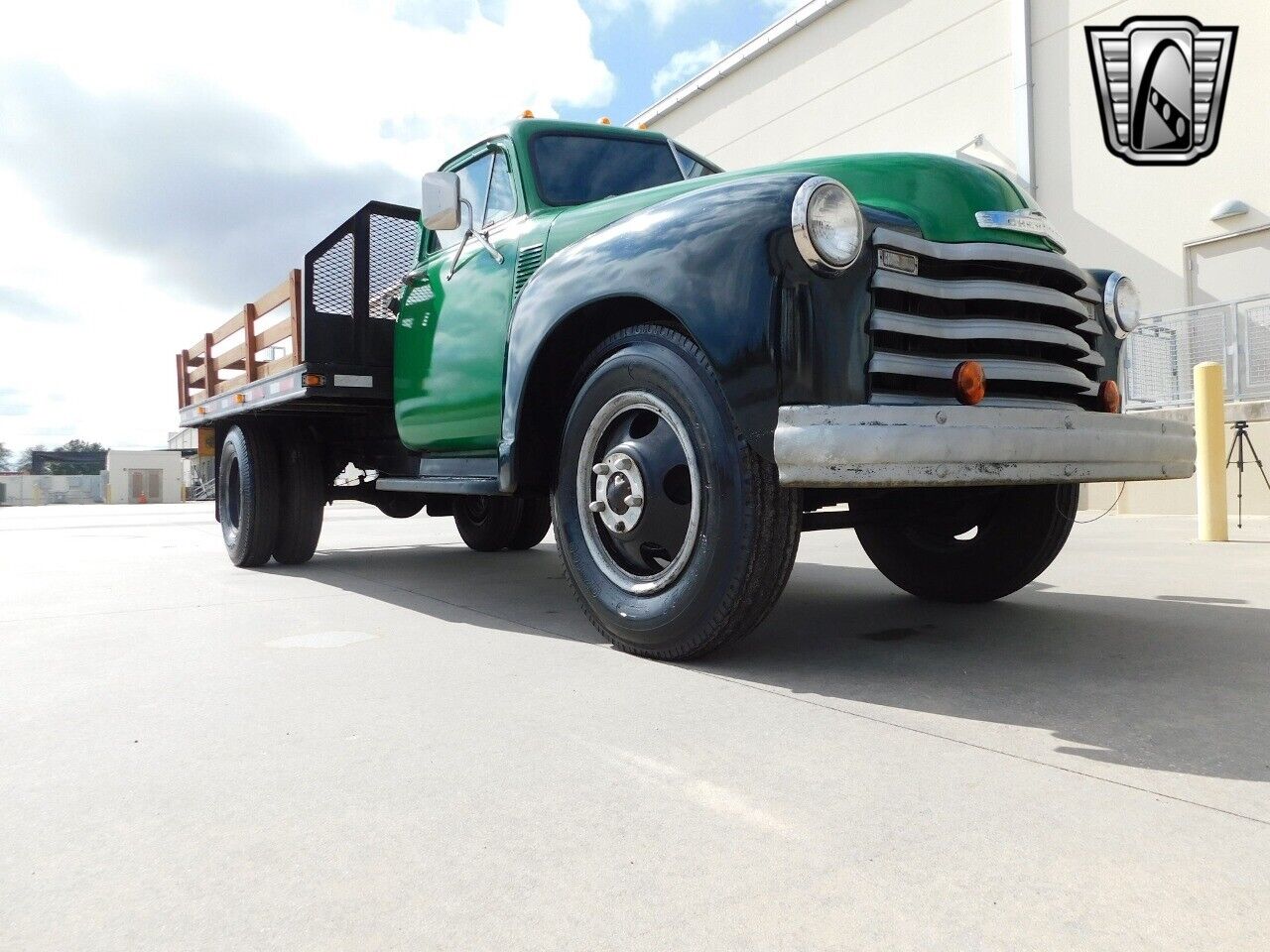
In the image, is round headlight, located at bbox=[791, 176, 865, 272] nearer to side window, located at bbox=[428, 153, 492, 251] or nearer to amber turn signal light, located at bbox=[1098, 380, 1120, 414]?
amber turn signal light, located at bbox=[1098, 380, 1120, 414]

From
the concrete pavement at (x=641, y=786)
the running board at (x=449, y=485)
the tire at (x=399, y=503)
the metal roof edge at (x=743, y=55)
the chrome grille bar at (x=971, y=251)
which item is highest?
the metal roof edge at (x=743, y=55)

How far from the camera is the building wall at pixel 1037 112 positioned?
1143 centimetres

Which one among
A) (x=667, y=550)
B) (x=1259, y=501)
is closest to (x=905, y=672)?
(x=667, y=550)

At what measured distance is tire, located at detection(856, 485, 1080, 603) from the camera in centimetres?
369

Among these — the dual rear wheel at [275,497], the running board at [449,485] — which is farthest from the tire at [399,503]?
the running board at [449,485]

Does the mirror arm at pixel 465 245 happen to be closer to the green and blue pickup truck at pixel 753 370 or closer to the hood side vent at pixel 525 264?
the green and blue pickup truck at pixel 753 370

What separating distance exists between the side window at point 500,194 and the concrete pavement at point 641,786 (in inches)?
76.6

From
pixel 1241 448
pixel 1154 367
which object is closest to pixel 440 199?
pixel 1241 448

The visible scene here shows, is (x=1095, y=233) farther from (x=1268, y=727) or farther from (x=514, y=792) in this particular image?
(x=514, y=792)

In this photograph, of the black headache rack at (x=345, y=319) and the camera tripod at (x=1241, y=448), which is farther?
the camera tripod at (x=1241, y=448)

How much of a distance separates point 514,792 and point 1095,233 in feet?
44.5

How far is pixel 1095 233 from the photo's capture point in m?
12.9

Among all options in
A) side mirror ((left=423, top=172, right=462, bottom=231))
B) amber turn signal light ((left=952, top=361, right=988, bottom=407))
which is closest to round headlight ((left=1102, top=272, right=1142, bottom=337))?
amber turn signal light ((left=952, top=361, right=988, bottom=407))

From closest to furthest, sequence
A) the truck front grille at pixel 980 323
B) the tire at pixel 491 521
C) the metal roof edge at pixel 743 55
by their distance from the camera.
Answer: the truck front grille at pixel 980 323
the tire at pixel 491 521
the metal roof edge at pixel 743 55
